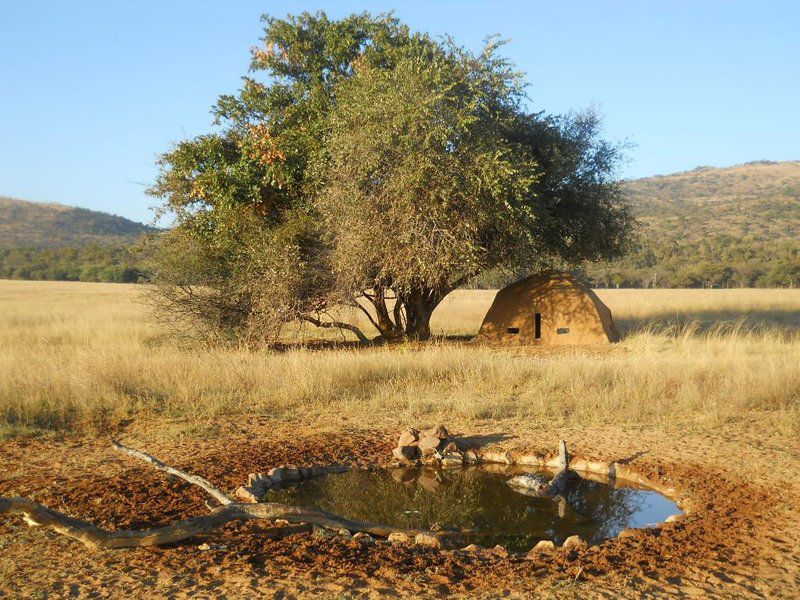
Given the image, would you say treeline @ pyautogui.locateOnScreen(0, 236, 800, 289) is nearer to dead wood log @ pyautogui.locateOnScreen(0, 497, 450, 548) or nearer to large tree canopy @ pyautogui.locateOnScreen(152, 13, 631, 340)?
large tree canopy @ pyautogui.locateOnScreen(152, 13, 631, 340)

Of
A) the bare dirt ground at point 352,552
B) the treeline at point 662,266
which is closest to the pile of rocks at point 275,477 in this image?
the bare dirt ground at point 352,552

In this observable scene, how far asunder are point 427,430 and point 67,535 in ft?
13.6

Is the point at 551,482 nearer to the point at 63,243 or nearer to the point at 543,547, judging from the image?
the point at 543,547

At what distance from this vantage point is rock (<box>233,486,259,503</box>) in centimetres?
653

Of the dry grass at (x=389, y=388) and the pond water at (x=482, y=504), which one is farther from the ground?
the dry grass at (x=389, y=388)

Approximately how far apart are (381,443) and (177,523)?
3.58 metres

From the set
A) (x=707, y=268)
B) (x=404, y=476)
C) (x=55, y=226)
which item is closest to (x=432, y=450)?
(x=404, y=476)

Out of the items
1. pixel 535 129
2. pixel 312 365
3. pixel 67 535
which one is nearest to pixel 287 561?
pixel 67 535

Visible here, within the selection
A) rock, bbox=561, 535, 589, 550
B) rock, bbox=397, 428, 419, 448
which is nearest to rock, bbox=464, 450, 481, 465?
rock, bbox=397, 428, 419, 448

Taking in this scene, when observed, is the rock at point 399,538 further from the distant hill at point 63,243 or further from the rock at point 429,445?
the distant hill at point 63,243

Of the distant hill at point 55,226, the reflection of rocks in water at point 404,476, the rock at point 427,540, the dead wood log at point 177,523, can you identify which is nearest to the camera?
the dead wood log at point 177,523

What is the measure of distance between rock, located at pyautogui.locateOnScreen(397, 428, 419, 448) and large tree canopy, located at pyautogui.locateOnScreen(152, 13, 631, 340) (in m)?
5.45

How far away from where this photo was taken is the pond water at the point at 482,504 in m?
6.26

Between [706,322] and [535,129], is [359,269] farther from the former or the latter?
[706,322]
